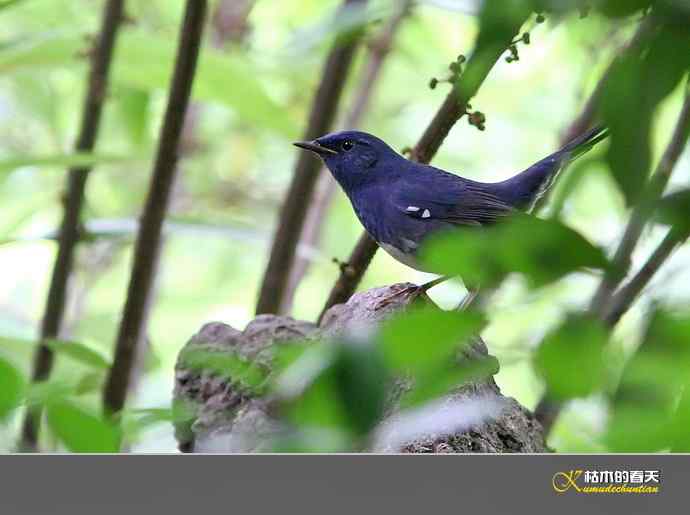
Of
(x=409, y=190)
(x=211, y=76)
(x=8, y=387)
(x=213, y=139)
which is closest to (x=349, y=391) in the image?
(x=8, y=387)

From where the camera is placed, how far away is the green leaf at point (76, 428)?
1.00 metres

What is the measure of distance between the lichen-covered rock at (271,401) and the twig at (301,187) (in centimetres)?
55

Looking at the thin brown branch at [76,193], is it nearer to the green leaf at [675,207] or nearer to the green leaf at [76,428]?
the green leaf at [76,428]

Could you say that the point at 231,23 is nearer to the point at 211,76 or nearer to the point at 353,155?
the point at 211,76

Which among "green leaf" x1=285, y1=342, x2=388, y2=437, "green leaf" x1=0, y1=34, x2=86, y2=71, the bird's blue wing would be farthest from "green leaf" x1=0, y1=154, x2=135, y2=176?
"green leaf" x1=285, y1=342, x2=388, y2=437

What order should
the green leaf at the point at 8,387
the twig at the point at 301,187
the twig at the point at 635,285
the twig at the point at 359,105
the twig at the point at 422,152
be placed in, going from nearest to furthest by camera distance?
the green leaf at the point at 8,387, the twig at the point at 635,285, the twig at the point at 422,152, the twig at the point at 301,187, the twig at the point at 359,105

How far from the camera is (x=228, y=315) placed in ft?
11.9

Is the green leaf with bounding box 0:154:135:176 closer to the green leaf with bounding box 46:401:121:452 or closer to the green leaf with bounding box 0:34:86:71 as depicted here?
the green leaf with bounding box 0:34:86:71

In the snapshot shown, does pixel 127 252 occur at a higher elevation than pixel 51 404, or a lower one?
higher

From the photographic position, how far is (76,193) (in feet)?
8.50

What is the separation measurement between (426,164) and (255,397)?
0.68 m
